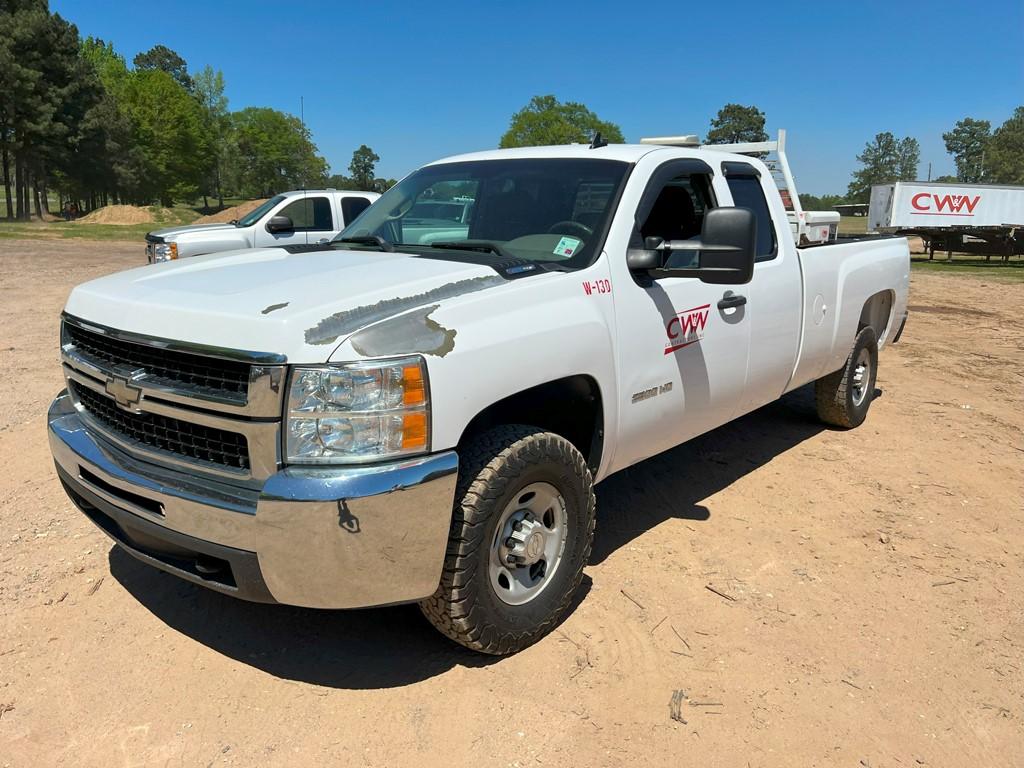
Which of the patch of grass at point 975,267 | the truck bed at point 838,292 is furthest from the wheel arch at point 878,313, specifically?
the patch of grass at point 975,267

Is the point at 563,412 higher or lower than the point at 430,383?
lower

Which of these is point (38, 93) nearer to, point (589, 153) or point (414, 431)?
point (589, 153)

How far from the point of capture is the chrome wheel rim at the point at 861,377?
6.04 meters

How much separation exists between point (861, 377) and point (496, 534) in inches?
173

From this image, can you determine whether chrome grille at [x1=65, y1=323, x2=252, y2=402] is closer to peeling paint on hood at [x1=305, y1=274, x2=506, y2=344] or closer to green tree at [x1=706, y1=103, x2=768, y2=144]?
peeling paint on hood at [x1=305, y1=274, x2=506, y2=344]

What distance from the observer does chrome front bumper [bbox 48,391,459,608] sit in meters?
2.36

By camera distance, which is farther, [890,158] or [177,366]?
[890,158]


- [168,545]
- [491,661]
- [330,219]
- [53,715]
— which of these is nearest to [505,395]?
[491,661]

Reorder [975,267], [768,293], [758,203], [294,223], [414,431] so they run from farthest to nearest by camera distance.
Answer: [975,267] → [294,223] → [758,203] → [768,293] → [414,431]

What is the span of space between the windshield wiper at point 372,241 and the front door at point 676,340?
3.83ft

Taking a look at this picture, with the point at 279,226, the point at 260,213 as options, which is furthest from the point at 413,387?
the point at 260,213

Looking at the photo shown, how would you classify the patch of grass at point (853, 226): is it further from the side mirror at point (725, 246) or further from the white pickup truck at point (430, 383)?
the side mirror at point (725, 246)

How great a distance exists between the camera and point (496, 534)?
2.86 m

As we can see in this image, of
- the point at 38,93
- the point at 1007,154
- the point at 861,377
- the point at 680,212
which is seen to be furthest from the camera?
the point at 1007,154
